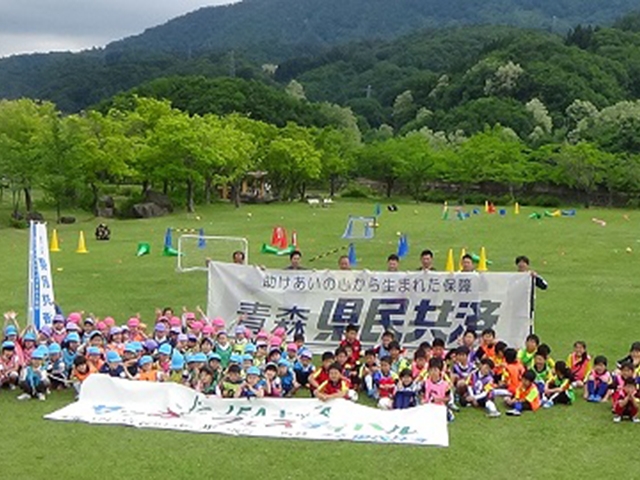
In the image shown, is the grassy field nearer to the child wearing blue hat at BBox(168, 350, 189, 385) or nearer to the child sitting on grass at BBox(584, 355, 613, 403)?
the child sitting on grass at BBox(584, 355, 613, 403)

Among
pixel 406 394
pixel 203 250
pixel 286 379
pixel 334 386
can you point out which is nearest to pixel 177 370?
pixel 286 379

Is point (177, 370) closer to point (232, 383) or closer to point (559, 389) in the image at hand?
point (232, 383)

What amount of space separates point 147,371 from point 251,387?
146cm

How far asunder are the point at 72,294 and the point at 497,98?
8750 centimetres

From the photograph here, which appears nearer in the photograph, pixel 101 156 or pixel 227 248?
pixel 227 248

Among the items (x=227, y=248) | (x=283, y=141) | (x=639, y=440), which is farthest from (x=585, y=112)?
(x=639, y=440)

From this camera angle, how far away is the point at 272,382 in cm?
950

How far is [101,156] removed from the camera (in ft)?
133

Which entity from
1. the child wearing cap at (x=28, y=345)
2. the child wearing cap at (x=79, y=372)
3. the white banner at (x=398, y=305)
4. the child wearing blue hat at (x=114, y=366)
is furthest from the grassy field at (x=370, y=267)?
the white banner at (x=398, y=305)

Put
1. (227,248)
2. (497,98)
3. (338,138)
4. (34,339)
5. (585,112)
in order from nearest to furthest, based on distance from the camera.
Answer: (34,339) < (227,248) < (338,138) < (585,112) < (497,98)

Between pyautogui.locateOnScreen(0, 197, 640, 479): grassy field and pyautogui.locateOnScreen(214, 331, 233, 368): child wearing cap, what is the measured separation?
2.00 m

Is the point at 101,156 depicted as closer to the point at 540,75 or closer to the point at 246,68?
the point at 540,75

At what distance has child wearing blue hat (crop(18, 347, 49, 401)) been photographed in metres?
9.59

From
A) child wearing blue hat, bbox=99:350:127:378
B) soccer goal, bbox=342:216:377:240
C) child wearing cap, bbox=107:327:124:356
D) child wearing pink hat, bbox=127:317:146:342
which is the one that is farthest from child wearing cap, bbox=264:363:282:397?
soccer goal, bbox=342:216:377:240
